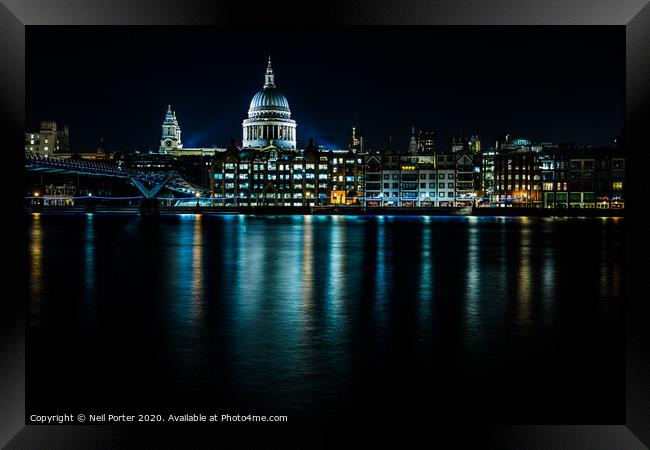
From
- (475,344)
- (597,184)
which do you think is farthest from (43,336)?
(597,184)

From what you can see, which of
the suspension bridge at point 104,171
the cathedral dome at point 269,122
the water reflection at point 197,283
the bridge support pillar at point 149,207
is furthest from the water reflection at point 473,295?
the cathedral dome at point 269,122

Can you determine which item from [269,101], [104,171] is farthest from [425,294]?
[269,101]

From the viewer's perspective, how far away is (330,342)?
9602 millimetres

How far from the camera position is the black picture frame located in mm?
5207

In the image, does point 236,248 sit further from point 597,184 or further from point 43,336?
point 597,184

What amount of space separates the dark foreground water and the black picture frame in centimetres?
85

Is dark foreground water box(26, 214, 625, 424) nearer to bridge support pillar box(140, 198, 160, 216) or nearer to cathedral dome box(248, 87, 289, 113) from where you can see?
bridge support pillar box(140, 198, 160, 216)

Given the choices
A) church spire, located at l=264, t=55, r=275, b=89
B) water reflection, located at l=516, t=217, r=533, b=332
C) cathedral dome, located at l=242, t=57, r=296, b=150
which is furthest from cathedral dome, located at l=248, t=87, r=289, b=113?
water reflection, located at l=516, t=217, r=533, b=332

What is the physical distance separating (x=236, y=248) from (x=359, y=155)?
286 ft
